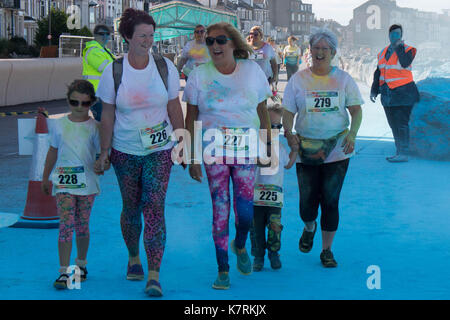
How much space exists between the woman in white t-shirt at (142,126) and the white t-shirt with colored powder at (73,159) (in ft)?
0.58

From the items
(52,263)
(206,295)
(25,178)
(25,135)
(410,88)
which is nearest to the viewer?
(206,295)

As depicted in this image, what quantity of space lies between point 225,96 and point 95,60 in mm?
3687

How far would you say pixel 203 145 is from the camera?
5102mm

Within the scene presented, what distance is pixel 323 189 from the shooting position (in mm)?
5719

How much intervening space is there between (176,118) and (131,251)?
914mm

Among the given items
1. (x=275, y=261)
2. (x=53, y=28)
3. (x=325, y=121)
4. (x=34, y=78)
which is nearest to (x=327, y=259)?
(x=275, y=261)

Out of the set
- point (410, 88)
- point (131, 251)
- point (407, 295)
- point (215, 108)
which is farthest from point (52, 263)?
point (410, 88)

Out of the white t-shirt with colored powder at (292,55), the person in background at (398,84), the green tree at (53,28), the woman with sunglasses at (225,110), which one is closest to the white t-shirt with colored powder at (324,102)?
the woman with sunglasses at (225,110)

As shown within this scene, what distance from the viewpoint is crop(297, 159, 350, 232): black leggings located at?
5668mm

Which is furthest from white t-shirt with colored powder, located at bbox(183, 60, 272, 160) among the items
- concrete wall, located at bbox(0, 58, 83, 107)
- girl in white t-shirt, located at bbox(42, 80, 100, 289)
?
concrete wall, located at bbox(0, 58, 83, 107)

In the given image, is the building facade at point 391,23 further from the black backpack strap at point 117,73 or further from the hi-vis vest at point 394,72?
the black backpack strap at point 117,73

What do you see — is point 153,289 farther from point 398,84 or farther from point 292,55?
point 292,55

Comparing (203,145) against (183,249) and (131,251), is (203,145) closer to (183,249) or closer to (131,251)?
(131,251)

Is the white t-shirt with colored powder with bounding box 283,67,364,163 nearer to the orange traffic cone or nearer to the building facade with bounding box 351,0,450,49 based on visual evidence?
the orange traffic cone
